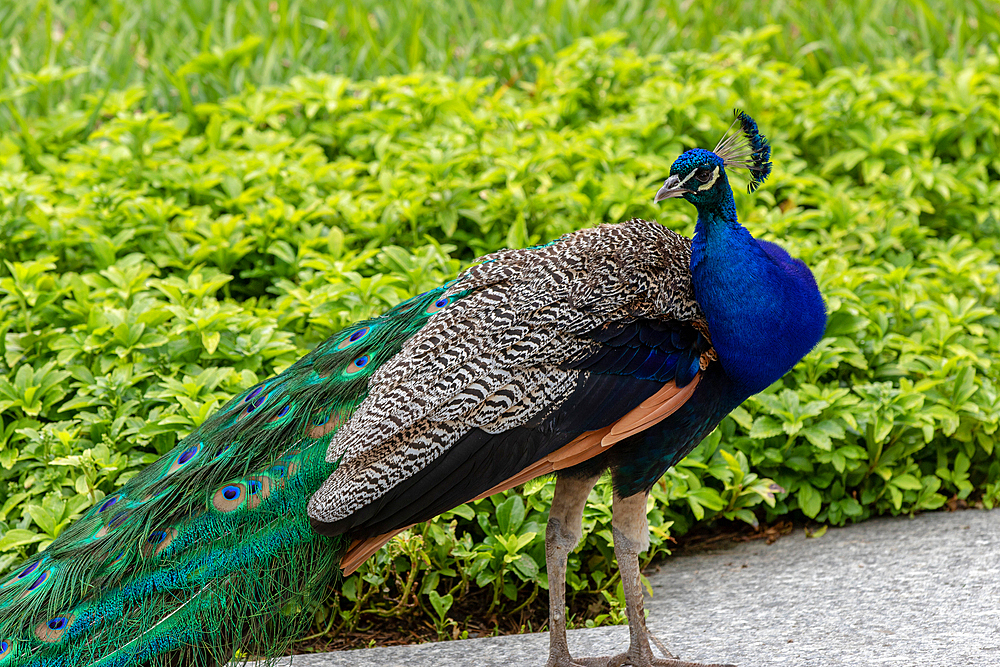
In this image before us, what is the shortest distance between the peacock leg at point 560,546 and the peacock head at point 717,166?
77 cm

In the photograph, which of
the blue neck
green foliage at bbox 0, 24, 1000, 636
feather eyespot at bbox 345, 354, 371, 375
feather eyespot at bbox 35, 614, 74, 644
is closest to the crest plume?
the blue neck

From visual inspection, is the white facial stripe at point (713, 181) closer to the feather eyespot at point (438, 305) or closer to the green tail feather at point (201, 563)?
the feather eyespot at point (438, 305)

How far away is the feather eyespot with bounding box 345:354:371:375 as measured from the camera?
2.57 m

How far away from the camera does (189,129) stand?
16.9ft

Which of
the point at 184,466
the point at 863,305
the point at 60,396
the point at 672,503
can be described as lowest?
the point at 60,396

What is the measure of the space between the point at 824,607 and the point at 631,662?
0.66m

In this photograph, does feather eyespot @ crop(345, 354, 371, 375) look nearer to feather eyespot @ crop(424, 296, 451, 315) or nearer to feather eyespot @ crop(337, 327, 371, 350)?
feather eyespot @ crop(337, 327, 371, 350)

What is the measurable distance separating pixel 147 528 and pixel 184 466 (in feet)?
0.69

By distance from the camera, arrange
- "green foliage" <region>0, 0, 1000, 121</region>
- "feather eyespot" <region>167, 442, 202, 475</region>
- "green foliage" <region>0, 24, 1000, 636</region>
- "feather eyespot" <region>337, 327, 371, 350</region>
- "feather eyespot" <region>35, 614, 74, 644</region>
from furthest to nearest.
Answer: "green foliage" <region>0, 0, 1000, 121</region> < "green foliage" <region>0, 24, 1000, 636</region> < "feather eyespot" <region>337, 327, 371, 350</region> < "feather eyespot" <region>167, 442, 202, 475</region> < "feather eyespot" <region>35, 614, 74, 644</region>

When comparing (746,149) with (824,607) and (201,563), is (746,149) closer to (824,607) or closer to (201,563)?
(824,607)

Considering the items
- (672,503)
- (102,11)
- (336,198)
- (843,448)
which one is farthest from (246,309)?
(102,11)

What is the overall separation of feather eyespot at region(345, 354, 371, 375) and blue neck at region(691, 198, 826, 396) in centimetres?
85

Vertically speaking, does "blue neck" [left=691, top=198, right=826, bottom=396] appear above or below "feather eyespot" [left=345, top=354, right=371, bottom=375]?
above

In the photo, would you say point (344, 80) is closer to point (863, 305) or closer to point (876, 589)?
point (863, 305)
